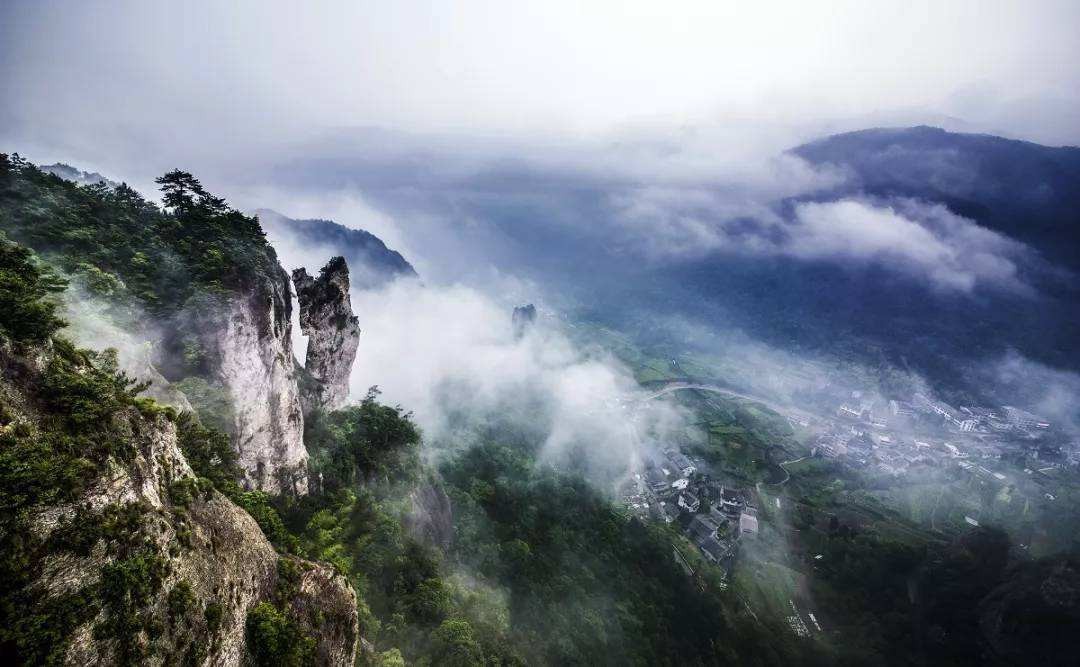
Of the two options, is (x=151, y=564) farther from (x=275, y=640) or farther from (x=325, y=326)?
(x=325, y=326)

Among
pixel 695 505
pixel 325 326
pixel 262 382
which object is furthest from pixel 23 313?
pixel 695 505

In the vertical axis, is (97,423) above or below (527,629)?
above

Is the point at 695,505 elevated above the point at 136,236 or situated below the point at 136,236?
below

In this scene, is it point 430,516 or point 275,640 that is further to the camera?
point 430,516

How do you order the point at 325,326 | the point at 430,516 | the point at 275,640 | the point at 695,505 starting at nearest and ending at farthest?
1. the point at 275,640
2. the point at 325,326
3. the point at 430,516
4. the point at 695,505

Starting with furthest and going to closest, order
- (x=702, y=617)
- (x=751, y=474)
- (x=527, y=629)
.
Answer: (x=751, y=474) < (x=702, y=617) < (x=527, y=629)

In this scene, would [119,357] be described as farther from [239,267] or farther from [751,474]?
[751,474]

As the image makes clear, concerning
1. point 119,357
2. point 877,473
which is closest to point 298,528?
point 119,357

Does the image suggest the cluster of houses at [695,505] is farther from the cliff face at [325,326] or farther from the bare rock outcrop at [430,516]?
the cliff face at [325,326]
